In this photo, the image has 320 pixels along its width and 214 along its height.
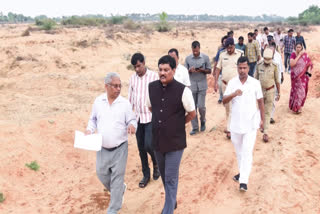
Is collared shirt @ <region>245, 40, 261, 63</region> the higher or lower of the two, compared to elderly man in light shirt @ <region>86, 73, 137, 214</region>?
higher

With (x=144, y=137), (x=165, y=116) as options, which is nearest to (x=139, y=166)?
(x=144, y=137)

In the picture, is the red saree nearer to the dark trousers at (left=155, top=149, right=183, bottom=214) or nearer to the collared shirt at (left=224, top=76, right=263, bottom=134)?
the collared shirt at (left=224, top=76, right=263, bottom=134)

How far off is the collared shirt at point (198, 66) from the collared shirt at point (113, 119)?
3.43 metres

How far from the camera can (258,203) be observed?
4387mm

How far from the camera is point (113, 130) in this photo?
12.9ft

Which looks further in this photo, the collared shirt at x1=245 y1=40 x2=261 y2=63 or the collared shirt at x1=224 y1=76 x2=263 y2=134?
the collared shirt at x1=245 y1=40 x2=261 y2=63

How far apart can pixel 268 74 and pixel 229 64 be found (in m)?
0.84

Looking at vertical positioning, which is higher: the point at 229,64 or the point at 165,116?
the point at 229,64

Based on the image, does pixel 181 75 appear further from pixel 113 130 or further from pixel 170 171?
pixel 170 171

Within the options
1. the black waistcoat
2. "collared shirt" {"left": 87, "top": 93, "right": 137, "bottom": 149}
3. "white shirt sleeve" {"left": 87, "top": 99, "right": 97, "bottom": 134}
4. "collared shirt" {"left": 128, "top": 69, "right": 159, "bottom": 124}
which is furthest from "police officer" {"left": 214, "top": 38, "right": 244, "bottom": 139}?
"white shirt sleeve" {"left": 87, "top": 99, "right": 97, "bottom": 134}

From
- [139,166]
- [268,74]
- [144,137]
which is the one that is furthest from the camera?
[268,74]

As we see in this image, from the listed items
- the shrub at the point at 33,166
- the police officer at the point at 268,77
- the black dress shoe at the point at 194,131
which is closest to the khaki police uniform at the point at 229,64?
the police officer at the point at 268,77

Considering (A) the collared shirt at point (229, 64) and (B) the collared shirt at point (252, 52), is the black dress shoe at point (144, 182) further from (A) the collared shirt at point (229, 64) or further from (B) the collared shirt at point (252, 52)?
(B) the collared shirt at point (252, 52)

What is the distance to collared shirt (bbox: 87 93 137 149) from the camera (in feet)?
12.8
